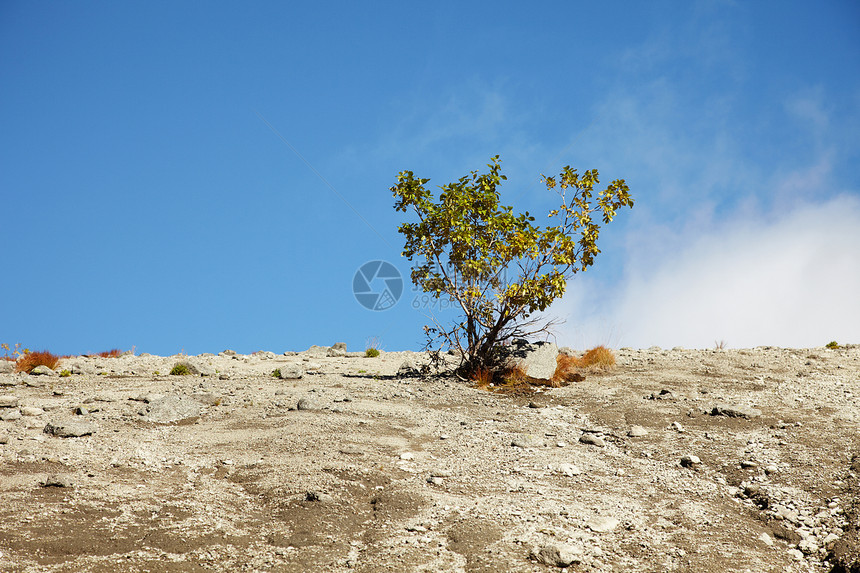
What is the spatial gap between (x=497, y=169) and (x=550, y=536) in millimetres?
9143

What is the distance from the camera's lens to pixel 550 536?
5438mm

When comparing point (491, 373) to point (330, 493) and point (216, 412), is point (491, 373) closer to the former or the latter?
point (216, 412)

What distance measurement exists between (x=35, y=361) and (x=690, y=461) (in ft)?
46.0

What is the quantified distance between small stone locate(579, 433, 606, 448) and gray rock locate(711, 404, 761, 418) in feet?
7.66

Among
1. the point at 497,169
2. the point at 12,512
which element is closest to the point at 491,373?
the point at 497,169

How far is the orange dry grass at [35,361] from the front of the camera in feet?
46.0

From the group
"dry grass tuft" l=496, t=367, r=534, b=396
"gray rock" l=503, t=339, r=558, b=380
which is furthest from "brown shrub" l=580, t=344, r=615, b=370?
"dry grass tuft" l=496, t=367, r=534, b=396

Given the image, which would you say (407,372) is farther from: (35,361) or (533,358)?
(35,361)

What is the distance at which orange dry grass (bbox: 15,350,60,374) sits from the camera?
14.0 metres

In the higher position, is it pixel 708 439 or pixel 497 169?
pixel 497 169

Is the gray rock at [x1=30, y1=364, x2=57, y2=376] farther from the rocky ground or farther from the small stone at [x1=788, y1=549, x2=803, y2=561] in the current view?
the small stone at [x1=788, y1=549, x2=803, y2=561]

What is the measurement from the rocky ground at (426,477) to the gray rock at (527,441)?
3cm

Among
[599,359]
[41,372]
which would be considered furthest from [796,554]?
[41,372]

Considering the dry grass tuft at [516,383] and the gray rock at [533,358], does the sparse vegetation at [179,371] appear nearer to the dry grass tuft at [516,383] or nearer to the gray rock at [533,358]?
the dry grass tuft at [516,383]
